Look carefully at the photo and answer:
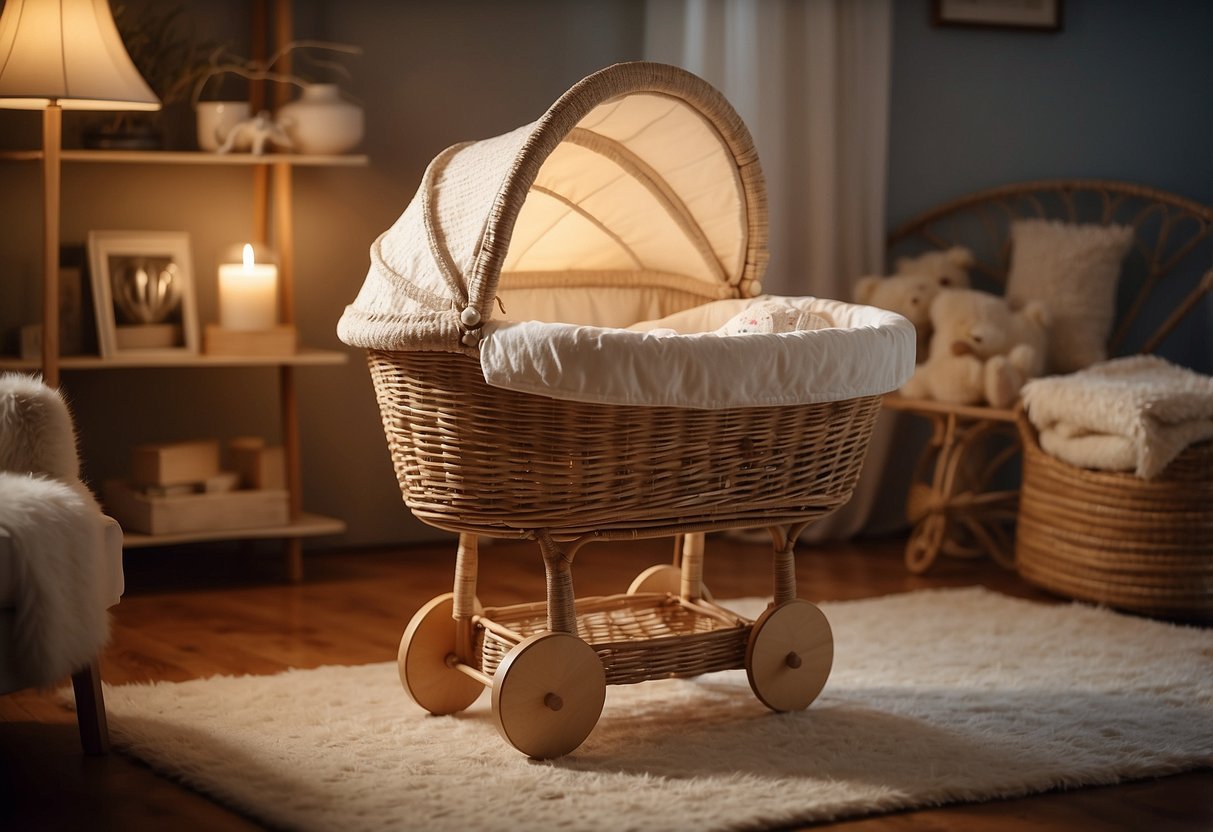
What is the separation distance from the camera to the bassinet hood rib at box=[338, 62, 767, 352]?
2.15m

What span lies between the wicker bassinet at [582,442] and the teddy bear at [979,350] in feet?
3.43

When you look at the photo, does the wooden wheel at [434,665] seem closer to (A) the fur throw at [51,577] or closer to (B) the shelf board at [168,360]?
(A) the fur throw at [51,577]

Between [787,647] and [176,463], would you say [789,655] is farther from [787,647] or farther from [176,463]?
[176,463]

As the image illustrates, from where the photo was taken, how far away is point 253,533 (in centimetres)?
336

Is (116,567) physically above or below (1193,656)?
above

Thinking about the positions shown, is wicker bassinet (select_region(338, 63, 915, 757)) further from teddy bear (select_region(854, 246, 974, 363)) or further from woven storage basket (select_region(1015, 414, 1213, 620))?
teddy bear (select_region(854, 246, 974, 363))

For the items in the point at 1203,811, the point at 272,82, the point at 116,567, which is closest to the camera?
the point at 1203,811

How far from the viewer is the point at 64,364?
10.3 ft

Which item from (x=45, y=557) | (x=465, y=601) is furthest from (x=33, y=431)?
(x=465, y=601)

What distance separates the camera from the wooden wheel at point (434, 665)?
7.83 feet

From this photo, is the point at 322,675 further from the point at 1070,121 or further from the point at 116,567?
the point at 1070,121

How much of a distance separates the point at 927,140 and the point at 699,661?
233cm

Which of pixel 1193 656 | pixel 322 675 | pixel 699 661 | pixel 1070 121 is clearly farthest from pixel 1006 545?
pixel 322 675

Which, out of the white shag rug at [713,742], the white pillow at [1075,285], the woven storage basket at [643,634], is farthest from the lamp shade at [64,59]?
the white pillow at [1075,285]
